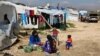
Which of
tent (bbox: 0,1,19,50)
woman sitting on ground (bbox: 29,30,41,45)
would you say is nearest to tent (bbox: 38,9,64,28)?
tent (bbox: 0,1,19,50)

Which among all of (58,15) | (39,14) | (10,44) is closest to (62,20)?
(58,15)

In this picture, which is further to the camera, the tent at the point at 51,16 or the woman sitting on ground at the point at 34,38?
the tent at the point at 51,16

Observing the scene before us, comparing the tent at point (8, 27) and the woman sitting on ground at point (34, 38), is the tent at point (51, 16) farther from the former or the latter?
the woman sitting on ground at point (34, 38)

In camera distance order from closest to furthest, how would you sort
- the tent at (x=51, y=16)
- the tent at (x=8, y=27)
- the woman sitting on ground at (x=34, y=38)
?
the woman sitting on ground at (x=34, y=38), the tent at (x=8, y=27), the tent at (x=51, y=16)

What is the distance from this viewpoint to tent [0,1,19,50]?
581 inches

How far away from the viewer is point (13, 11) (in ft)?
56.2

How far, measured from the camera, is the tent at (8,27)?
14756 millimetres

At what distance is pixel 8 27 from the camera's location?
51.9ft

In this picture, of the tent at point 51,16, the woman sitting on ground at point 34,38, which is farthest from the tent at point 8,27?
the tent at point 51,16

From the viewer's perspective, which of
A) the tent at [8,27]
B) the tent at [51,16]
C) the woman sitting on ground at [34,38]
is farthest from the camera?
the tent at [51,16]

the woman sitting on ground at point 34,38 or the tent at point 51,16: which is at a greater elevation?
the woman sitting on ground at point 34,38

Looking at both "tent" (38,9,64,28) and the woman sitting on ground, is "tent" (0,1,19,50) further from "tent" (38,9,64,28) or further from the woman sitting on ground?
"tent" (38,9,64,28)

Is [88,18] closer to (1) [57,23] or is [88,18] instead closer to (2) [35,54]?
(1) [57,23]

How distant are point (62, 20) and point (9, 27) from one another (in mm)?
13638
